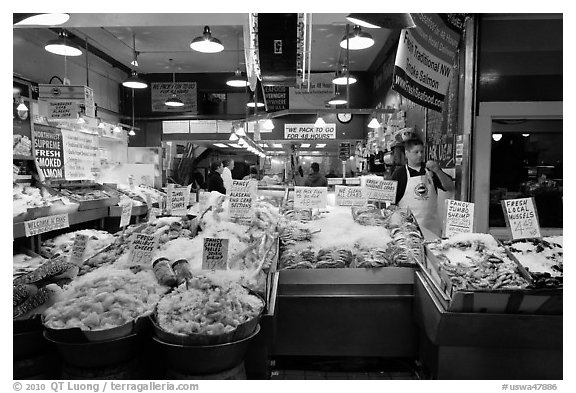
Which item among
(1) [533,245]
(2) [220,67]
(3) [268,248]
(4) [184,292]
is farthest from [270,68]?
(2) [220,67]

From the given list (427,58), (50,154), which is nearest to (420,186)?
(427,58)

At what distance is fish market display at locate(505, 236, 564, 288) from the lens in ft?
8.84

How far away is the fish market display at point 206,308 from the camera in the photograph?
7.17 feet

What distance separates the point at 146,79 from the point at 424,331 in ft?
42.2

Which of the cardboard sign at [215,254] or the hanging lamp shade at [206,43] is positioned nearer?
the cardboard sign at [215,254]

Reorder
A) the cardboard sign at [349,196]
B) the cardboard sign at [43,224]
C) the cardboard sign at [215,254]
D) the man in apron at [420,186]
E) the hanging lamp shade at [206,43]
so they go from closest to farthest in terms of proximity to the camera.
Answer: the cardboard sign at [215,254]
the cardboard sign at [43,224]
the cardboard sign at [349,196]
the man in apron at [420,186]
the hanging lamp shade at [206,43]

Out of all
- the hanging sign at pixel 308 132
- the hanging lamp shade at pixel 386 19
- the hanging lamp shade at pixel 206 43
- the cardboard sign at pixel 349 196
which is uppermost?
the hanging lamp shade at pixel 206 43

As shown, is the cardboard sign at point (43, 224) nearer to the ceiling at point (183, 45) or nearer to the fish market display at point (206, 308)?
the fish market display at point (206, 308)

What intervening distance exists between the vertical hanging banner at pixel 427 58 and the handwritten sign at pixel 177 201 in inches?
104

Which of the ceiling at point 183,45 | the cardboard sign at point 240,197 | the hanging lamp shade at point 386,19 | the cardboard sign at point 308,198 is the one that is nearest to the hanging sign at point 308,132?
the ceiling at point 183,45

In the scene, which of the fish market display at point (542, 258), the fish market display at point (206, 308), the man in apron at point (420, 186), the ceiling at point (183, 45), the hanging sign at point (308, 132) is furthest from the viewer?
the hanging sign at point (308, 132)

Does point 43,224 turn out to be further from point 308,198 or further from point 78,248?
point 308,198

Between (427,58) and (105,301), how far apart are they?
4.28 m

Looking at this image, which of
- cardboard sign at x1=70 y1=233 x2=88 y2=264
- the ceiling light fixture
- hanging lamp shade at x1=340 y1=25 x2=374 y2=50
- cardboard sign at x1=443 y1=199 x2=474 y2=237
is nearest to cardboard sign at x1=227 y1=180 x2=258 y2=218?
cardboard sign at x1=70 y1=233 x2=88 y2=264
